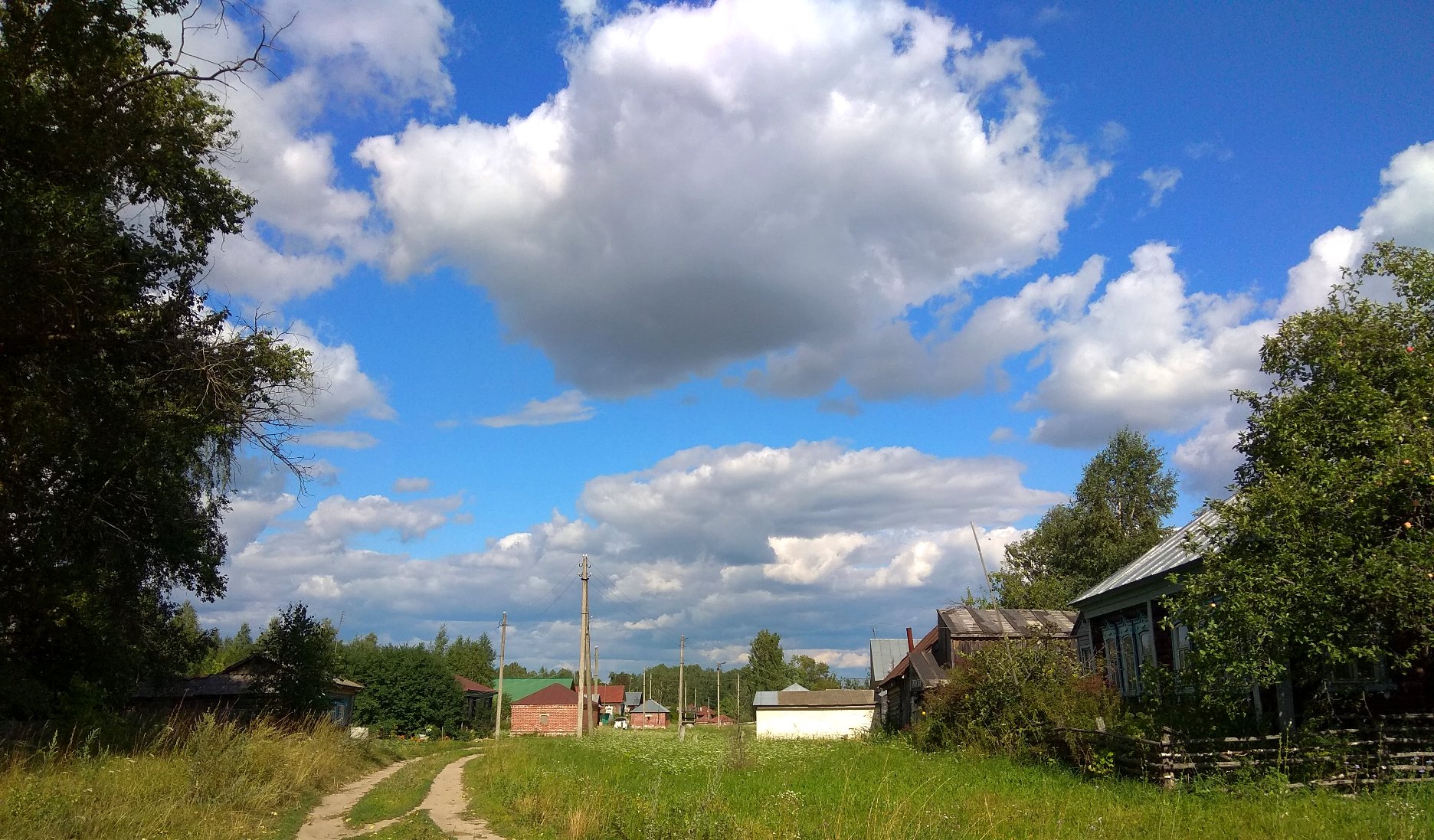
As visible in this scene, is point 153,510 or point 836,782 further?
point 153,510

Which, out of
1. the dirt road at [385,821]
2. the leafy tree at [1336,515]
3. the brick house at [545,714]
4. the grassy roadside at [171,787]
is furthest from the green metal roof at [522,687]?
the leafy tree at [1336,515]

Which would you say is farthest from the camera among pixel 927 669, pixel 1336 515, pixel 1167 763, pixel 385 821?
pixel 927 669

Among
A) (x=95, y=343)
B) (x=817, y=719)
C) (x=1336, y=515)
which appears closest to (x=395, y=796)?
(x=95, y=343)

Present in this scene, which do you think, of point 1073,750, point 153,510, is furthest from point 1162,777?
point 153,510

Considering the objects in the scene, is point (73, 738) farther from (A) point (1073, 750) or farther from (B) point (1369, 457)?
(B) point (1369, 457)

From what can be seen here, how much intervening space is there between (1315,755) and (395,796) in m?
17.8

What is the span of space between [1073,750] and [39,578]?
22.5 meters

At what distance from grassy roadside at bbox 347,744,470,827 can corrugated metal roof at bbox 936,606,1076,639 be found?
2044 cm

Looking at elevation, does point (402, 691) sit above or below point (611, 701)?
above

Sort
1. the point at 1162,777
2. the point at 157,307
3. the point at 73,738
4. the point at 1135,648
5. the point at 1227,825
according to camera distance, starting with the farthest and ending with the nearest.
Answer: the point at 1135,648 < the point at 73,738 < the point at 157,307 < the point at 1162,777 < the point at 1227,825

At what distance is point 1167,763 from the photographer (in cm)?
1445

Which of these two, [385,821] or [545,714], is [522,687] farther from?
[385,821]

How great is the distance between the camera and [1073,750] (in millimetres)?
19828

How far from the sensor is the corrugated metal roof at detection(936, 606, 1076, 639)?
35656mm
